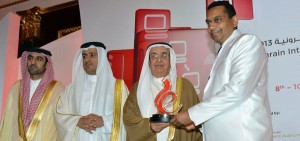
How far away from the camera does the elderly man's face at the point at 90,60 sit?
11.2 ft

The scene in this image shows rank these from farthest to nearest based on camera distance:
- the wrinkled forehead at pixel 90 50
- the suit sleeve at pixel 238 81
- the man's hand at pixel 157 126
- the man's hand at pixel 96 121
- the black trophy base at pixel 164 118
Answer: the wrinkled forehead at pixel 90 50, the man's hand at pixel 96 121, the man's hand at pixel 157 126, the black trophy base at pixel 164 118, the suit sleeve at pixel 238 81

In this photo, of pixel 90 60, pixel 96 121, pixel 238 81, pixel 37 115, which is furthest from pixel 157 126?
pixel 37 115

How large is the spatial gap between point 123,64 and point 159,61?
3.96ft

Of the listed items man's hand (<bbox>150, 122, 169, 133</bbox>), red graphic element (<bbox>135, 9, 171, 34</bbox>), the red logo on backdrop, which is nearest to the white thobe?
man's hand (<bbox>150, 122, 169, 133</bbox>)

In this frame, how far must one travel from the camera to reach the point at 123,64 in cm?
431

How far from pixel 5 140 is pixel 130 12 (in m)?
2.10

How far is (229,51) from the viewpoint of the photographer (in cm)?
234

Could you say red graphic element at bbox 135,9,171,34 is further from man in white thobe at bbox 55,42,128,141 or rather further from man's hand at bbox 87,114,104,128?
man's hand at bbox 87,114,104,128

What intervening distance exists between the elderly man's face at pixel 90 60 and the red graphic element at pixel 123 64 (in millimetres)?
834

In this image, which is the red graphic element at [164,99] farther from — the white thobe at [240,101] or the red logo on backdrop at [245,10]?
the red logo on backdrop at [245,10]

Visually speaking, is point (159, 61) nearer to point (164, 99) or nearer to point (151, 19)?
point (164, 99)

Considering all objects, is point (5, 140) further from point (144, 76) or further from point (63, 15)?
point (63, 15)

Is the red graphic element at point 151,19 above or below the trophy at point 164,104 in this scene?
above

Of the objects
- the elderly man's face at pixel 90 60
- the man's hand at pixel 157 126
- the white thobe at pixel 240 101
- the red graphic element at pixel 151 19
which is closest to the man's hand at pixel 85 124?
the elderly man's face at pixel 90 60
